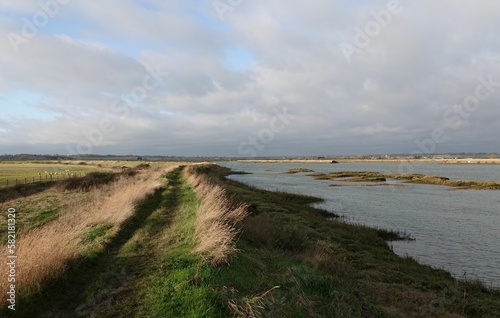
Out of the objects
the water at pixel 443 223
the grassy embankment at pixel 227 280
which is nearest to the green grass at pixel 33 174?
the grassy embankment at pixel 227 280

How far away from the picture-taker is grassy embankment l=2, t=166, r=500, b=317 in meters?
7.78

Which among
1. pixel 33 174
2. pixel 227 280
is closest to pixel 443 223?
pixel 227 280

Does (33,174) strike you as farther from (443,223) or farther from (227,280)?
(227,280)

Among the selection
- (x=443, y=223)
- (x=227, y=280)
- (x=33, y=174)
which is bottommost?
(x=443, y=223)

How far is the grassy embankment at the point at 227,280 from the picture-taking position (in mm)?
7780

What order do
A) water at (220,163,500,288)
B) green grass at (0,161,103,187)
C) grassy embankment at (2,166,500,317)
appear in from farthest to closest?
1. green grass at (0,161,103,187)
2. water at (220,163,500,288)
3. grassy embankment at (2,166,500,317)

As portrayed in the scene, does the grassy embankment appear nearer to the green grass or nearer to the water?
the water

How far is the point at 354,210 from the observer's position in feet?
117

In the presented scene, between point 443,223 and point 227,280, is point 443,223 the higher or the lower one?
the lower one

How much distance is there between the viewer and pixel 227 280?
898 centimetres

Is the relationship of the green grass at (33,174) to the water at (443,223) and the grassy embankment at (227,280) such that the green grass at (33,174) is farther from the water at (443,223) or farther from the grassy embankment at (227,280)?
the water at (443,223)

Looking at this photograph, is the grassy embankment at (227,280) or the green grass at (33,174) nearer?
the grassy embankment at (227,280)

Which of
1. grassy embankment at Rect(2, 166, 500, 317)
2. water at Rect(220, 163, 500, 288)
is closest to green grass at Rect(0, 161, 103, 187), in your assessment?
grassy embankment at Rect(2, 166, 500, 317)

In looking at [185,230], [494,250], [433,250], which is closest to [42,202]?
[185,230]
